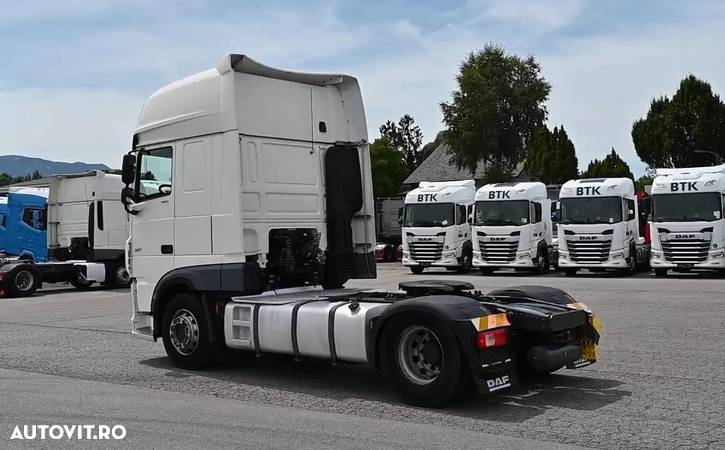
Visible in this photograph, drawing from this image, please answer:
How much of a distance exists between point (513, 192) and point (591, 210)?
9.10 ft

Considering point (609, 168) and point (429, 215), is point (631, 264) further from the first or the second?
point (609, 168)

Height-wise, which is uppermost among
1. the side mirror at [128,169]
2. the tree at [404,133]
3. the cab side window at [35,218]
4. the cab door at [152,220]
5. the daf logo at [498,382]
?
the tree at [404,133]

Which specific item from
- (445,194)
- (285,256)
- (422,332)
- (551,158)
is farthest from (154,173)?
(551,158)

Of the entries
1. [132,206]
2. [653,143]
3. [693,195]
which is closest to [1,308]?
[132,206]

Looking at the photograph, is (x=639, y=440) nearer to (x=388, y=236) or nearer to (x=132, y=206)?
(x=132, y=206)

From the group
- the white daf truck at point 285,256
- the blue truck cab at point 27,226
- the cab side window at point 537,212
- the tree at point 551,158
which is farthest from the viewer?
the tree at point 551,158

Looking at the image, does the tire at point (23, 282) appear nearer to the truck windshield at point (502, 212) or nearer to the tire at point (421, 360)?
the truck windshield at point (502, 212)

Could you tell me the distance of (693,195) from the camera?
24.0 meters

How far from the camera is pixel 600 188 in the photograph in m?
25.6

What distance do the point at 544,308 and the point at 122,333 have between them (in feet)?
26.1

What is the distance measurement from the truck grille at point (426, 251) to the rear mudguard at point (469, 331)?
71.0ft

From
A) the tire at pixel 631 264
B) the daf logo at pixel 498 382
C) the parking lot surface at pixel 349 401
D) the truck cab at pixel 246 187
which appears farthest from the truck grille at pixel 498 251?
the daf logo at pixel 498 382

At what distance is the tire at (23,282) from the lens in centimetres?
2322

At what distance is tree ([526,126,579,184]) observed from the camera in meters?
59.0
